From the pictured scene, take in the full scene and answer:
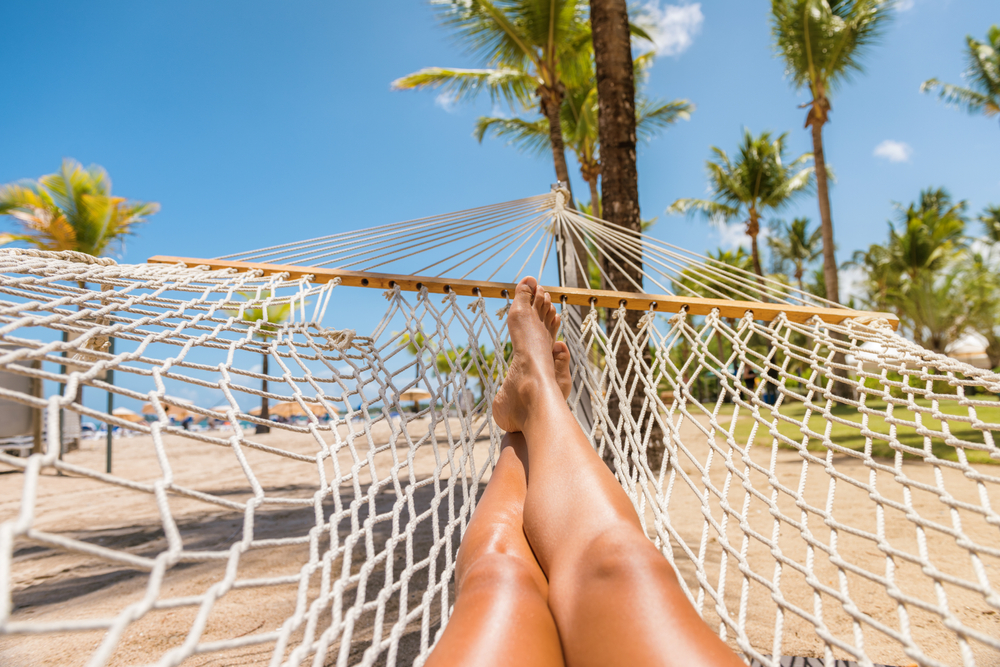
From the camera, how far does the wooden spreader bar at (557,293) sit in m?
1.46

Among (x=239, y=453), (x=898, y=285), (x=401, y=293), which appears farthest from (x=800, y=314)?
(x=898, y=285)

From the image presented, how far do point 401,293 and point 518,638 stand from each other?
1.08m

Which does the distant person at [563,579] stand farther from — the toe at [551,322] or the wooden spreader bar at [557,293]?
the wooden spreader bar at [557,293]

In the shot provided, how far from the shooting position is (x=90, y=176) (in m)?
6.41

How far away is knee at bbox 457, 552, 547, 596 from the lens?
2.07 feet

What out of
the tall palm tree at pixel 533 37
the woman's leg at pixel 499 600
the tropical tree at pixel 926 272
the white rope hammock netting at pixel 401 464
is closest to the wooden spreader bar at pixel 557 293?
the white rope hammock netting at pixel 401 464

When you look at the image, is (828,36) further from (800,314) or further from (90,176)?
Answer: (90,176)

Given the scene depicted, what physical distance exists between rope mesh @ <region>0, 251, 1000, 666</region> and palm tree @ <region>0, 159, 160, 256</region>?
5.41 m

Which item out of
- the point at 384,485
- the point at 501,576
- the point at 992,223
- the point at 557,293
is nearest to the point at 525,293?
the point at 557,293

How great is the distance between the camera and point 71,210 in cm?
625

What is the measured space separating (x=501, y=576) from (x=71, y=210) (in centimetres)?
803

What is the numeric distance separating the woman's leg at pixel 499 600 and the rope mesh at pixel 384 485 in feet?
0.48

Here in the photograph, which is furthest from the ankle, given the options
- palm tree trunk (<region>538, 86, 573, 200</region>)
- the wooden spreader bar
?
palm tree trunk (<region>538, 86, 573, 200</region>)

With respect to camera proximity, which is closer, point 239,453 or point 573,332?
point 239,453
